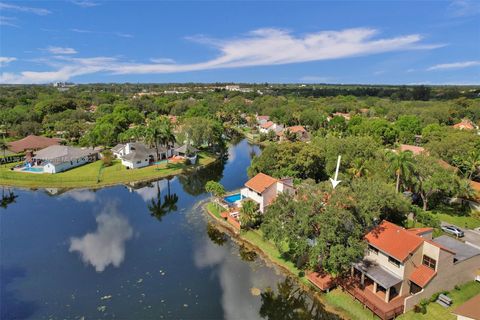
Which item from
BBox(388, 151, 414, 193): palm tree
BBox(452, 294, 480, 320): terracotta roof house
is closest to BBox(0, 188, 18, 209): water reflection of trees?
BBox(388, 151, 414, 193): palm tree

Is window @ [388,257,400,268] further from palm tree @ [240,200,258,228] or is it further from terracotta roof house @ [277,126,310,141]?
terracotta roof house @ [277,126,310,141]

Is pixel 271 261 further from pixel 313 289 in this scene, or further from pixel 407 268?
pixel 407 268

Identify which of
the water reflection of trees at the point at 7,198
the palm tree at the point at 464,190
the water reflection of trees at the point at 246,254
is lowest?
the water reflection of trees at the point at 246,254

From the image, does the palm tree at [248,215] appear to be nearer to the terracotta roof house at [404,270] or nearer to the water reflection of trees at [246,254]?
the water reflection of trees at [246,254]

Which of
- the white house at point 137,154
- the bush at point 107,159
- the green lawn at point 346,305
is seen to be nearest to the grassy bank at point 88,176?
the bush at point 107,159

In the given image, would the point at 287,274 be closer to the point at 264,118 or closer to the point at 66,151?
the point at 66,151

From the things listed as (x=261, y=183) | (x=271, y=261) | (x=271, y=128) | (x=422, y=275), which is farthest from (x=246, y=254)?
(x=271, y=128)
